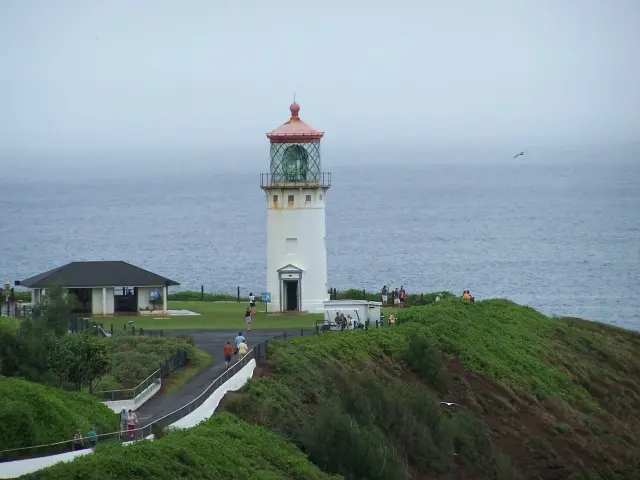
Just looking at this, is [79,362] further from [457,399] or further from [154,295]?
[154,295]

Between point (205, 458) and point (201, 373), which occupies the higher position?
point (201, 373)

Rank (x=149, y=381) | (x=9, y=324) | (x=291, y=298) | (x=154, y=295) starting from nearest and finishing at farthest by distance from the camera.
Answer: (x=149, y=381) → (x=9, y=324) → (x=154, y=295) → (x=291, y=298)

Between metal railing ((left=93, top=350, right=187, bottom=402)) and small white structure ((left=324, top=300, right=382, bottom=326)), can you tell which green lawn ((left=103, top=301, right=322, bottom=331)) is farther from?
metal railing ((left=93, top=350, right=187, bottom=402))

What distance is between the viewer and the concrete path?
102 ft

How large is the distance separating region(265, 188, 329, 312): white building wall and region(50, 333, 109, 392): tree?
16.3 meters

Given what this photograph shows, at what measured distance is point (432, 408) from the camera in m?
35.9

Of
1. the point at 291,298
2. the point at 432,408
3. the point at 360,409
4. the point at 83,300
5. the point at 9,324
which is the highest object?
the point at 9,324

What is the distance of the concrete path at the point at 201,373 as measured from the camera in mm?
30984

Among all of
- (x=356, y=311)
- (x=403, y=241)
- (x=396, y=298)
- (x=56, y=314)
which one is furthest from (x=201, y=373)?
(x=403, y=241)

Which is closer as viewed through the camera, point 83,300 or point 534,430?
point 534,430

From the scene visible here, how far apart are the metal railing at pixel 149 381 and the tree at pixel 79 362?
0.47m

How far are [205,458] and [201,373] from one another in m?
8.37

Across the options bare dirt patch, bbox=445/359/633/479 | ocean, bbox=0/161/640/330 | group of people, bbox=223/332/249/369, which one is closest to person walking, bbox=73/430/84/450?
group of people, bbox=223/332/249/369

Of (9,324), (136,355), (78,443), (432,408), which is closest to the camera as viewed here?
(78,443)
